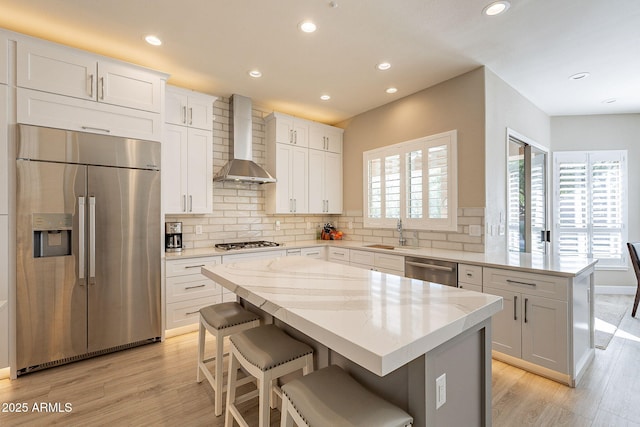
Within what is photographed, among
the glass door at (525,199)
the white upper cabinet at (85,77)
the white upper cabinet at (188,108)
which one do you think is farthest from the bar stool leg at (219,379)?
the glass door at (525,199)

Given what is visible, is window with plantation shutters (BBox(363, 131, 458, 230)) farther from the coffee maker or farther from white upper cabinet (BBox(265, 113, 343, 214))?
the coffee maker

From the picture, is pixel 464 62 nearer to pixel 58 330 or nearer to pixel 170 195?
pixel 170 195

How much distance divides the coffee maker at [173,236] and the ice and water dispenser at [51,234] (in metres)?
0.96

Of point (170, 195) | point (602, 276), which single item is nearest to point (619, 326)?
point (602, 276)

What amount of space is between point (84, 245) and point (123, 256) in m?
0.32

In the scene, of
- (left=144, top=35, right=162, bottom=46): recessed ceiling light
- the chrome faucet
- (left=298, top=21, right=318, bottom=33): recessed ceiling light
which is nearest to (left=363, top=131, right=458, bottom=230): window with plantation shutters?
→ the chrome faucet

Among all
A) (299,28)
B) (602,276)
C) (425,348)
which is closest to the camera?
(425,348)

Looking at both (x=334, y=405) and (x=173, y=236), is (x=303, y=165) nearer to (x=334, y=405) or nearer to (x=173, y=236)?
(x=173, y=236)

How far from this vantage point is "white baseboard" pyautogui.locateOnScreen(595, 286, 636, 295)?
15.4ft

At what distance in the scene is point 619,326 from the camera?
3.44 m

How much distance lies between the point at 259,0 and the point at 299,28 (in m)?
0.43

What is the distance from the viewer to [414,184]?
152 inches

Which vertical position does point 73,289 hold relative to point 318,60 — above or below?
below

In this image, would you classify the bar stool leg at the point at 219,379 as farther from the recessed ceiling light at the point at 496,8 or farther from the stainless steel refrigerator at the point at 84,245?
the recessed ceiling light at the point at 496,8
